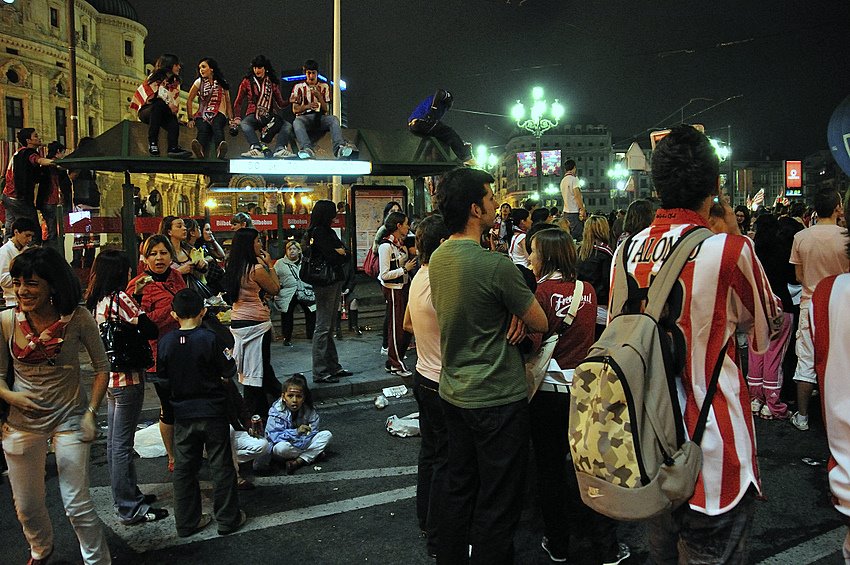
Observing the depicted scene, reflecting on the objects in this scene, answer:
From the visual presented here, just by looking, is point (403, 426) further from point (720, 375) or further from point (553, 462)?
point (720, 375)

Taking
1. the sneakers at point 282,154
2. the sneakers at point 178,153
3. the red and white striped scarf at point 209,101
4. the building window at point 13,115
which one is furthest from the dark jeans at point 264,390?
the building window at point 13,115

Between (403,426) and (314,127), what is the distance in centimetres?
691

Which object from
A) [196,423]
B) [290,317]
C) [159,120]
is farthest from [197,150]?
[196,423]

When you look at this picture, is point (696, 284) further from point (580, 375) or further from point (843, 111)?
point (843, 111)

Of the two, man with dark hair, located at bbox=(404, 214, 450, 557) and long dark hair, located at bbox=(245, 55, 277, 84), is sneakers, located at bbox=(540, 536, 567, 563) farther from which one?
long dark hair, located at bbox=(245, 55, 277, 84)

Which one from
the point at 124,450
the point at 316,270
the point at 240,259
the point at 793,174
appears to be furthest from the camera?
the point at 793,174

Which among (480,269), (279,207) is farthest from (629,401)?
(279,207)

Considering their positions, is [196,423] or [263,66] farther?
[263,66]

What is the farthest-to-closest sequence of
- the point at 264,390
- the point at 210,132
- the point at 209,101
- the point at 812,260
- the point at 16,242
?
the point at 210,132, the point at 209,101, the point at 16,242, the point at 264,390, the point at 812,260

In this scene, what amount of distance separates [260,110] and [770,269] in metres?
8.58

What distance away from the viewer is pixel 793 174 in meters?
33.9

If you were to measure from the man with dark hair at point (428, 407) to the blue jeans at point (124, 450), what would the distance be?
84.1 inches

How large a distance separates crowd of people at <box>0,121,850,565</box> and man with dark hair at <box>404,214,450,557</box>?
2cm

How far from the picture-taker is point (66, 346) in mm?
3838
